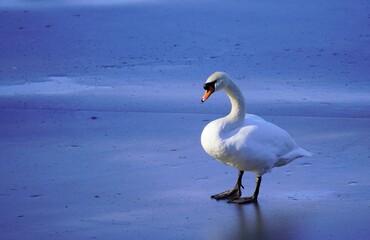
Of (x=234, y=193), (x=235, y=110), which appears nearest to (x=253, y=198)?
Answer: (x=234, y=193)

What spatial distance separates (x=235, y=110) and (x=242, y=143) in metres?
0.33

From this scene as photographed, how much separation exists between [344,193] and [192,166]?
4.58 feet

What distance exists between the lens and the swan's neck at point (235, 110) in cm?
780

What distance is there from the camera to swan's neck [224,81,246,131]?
780 centimetres

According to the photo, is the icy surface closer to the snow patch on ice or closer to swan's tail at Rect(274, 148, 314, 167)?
the snow patch on ice

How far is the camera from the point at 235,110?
25.8ft

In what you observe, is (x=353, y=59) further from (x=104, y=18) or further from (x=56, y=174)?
(x=56, y=174)

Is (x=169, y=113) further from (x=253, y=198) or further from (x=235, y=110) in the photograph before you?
(x=253, y=198)

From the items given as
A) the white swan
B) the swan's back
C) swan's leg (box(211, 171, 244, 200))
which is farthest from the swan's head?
swan's leg (box(211, 171, 244, 200))

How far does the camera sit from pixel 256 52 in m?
13.3

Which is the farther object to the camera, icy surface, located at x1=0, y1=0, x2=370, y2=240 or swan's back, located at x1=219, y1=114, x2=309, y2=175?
swan's back, located at x1=219, y1=114, x2=309, y2=175

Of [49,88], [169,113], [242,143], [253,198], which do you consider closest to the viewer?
[242,143]

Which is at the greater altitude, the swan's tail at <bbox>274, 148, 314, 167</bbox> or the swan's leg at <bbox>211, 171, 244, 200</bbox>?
the swan's tail at <bbox>274, 148, 314, 167</bbox>

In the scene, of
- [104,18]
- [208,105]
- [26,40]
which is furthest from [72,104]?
[104,18]
